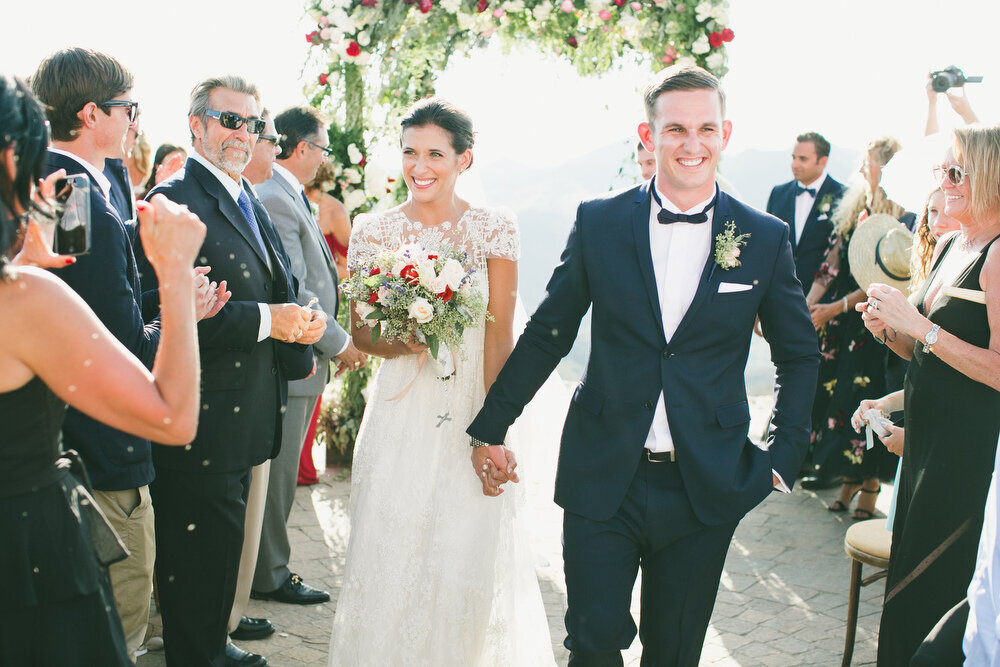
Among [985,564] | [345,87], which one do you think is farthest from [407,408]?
[345,87]

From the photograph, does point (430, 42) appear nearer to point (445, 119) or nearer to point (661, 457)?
point (445, 119)

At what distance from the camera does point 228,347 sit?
368 cm

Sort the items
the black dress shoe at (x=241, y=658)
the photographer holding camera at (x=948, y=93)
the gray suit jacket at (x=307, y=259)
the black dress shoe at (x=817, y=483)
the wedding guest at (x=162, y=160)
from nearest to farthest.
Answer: the black dress shoe at (x=241, y=658) → the gray suit jacket at (x=307, y=259) → the photographer holding camera at (x=948, y=93) → the wedding guest at (x=162, y=160) → the black dress shoe at (x=817, y=483)

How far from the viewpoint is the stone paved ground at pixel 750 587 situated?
461 cm

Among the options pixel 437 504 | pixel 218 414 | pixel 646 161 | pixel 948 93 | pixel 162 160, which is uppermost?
pixel 948 93

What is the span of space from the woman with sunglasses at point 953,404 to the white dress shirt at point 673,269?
755mm

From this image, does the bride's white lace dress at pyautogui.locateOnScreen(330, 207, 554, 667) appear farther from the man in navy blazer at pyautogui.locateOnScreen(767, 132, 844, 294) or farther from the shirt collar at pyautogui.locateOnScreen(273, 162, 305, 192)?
the man in navy blazer at pyautogui.locateOnScreen(767, 132, 844, 294)

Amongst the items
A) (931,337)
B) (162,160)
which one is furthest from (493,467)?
(162,160)

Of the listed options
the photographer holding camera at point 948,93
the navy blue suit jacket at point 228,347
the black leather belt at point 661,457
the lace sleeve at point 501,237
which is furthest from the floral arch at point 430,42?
the black leather belt at point 661,457

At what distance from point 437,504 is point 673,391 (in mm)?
1359

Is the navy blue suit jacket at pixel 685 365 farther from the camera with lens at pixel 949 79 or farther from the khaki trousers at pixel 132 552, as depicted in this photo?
the camera with lens at pixel 949 79

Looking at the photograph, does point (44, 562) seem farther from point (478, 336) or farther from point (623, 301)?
point (478, 336)

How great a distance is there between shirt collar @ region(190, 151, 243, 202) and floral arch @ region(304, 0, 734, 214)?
10.8ft

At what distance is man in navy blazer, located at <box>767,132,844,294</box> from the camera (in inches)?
291
